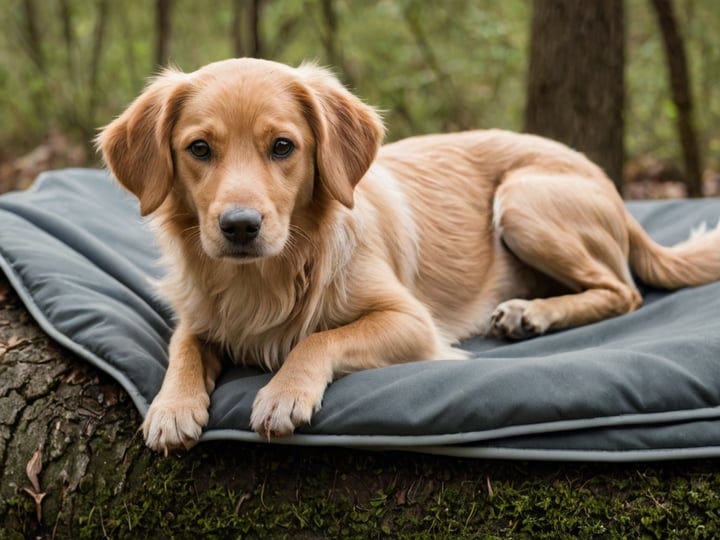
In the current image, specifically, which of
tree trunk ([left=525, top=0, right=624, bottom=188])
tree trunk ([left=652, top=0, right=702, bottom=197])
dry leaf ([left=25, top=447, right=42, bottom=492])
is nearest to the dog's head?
dry leaf ([left=25, top=447, right=42, bottom=492])

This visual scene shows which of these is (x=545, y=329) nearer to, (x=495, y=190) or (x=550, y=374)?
(x=495, y=190)

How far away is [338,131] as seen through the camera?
118 inches

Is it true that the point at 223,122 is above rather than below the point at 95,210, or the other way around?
above

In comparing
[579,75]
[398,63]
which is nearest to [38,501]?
[579,75]

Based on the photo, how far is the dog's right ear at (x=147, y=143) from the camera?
9.46 ft

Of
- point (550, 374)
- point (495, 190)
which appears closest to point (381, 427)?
point (550, 374)

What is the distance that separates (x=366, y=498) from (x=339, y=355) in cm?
49

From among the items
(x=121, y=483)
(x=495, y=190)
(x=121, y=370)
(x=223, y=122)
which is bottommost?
(x=121, y=483)

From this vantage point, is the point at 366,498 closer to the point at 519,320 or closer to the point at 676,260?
the point at 519,320

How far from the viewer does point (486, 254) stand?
3.97 m

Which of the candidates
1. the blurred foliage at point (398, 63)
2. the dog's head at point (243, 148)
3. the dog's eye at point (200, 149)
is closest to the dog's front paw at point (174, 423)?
the dog's head at point (243, 148)

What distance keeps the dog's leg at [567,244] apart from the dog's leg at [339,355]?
709mm

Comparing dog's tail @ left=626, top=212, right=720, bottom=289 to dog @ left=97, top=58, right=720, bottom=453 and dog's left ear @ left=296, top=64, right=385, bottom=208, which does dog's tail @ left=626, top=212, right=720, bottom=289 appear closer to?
dog @ left=97, top=58, right=720, bottom=453

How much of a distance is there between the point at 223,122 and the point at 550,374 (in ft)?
4.36
